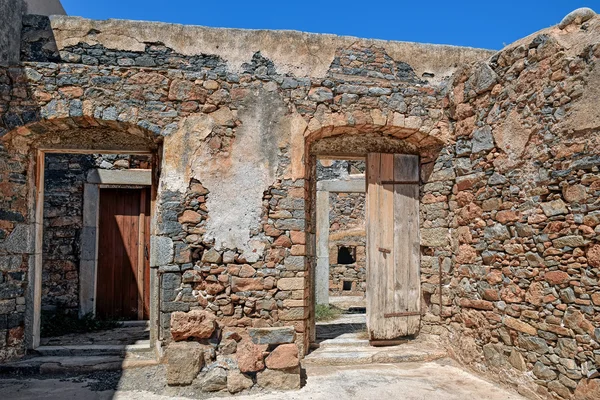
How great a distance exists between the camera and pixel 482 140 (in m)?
4.87

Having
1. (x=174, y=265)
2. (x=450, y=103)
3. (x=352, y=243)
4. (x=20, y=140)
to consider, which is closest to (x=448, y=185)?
(x=450, y=103)

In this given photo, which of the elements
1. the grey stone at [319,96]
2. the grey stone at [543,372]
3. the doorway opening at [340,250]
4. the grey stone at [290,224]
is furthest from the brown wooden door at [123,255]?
the grey stone at [543,372]

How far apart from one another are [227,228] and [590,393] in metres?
3.43

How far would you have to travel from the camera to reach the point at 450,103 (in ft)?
17.8

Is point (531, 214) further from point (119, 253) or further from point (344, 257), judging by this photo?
point (344, 257)

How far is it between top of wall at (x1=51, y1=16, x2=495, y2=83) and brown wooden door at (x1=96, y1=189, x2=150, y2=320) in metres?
2.80

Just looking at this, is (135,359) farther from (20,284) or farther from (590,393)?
(590,393)

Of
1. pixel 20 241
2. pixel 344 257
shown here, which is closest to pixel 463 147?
pixel 20 241

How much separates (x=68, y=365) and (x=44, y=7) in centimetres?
463

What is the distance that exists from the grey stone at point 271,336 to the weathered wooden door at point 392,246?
1568mm

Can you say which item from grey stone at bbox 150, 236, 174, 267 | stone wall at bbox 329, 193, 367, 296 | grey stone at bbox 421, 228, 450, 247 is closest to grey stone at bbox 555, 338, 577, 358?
grey stone at bbox 421, 228, 450, 247

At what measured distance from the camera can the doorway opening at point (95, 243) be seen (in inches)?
278

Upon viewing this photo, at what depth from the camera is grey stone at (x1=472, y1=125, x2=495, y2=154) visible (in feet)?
15.6

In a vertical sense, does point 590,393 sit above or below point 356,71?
below
